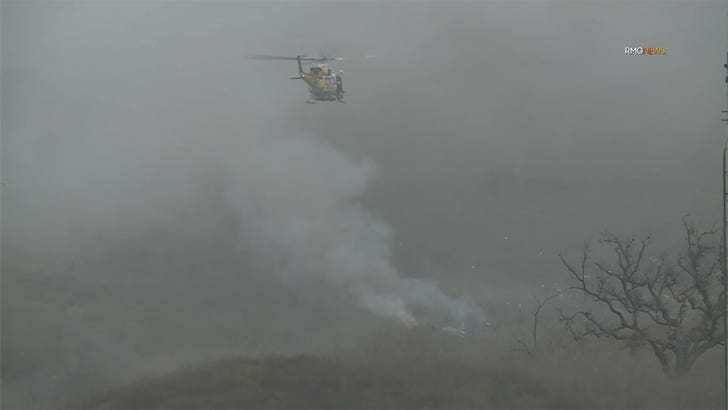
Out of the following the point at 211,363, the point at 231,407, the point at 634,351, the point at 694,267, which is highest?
the point at 694,267

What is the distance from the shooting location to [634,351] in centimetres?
5019

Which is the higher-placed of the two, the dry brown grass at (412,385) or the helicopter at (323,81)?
the helicopter at (323,81)

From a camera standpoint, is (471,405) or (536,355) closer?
(471,405)

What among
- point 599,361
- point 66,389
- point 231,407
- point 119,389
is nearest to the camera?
point 231,407

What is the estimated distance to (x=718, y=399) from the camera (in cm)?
4303

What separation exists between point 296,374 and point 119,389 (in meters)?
8.50

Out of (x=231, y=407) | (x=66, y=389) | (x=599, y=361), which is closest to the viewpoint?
(x=231, y=407)

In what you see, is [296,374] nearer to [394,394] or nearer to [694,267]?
[394,394]

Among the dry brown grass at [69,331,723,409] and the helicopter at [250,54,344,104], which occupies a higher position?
the helicopter at [250,54,344,104]

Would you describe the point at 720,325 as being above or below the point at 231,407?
above

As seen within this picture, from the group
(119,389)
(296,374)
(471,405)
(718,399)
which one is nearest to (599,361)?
(718,399)

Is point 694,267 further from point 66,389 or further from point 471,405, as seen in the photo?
point 66,389

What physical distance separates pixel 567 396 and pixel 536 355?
8.17 m

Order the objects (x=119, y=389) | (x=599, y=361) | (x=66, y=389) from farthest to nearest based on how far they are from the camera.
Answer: (x=599, y=361), (x=66, y=389), (x=119, y=389)
